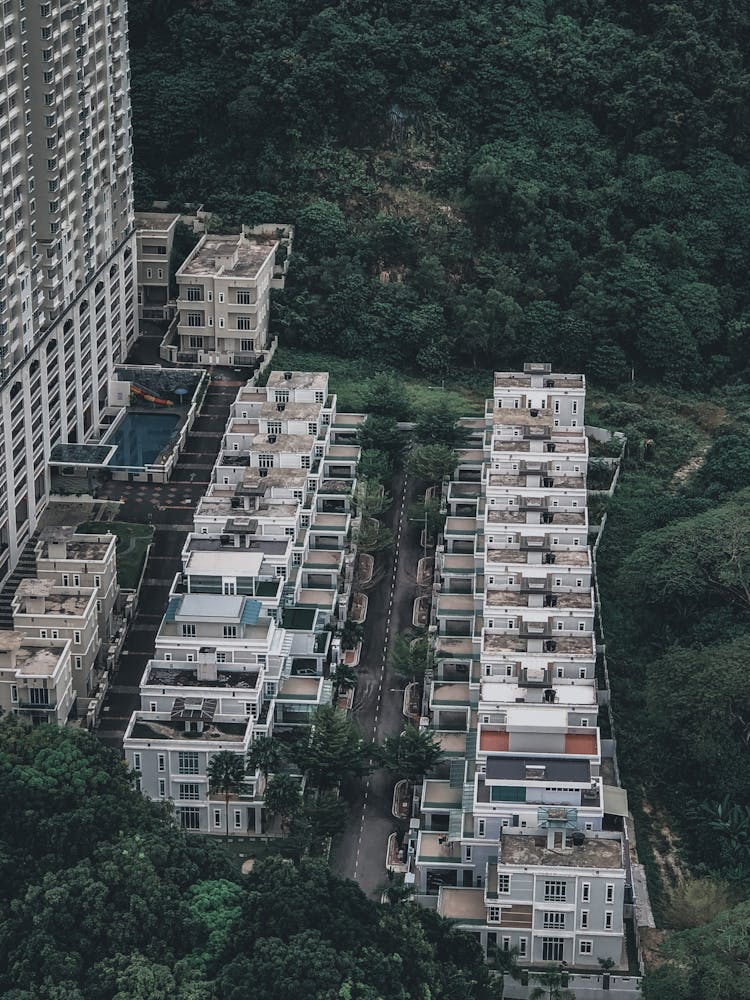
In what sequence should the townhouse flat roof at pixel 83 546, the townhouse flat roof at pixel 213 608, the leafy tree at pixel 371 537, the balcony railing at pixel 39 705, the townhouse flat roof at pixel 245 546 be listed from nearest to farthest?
→ the balcony railing at pixel 39 705, the townhouse flat roof at pixel 213 608, the townhouse flat roof at pixel 83 546, the townhouse flat roof at pixel 245 546, the leafy tree at pixel 371 537

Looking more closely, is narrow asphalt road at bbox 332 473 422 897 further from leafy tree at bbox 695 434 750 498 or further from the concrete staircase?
the concrete staircase

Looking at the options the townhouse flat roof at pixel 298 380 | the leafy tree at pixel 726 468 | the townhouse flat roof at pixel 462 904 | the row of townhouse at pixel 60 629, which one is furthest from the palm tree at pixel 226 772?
the leafy tree at pixel 726 468

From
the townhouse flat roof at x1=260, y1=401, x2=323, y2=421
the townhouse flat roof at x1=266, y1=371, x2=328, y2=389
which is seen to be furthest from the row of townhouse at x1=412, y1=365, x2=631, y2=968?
the townhouse flat roof at x1=266, y1=371, x2=328, y2=389

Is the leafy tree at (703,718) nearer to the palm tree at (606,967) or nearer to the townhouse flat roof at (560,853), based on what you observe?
the townhouse flat roof at (560,853)

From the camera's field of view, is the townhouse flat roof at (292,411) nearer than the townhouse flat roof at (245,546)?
No

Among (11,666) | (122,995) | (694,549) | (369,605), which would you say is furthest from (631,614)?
(122,995)

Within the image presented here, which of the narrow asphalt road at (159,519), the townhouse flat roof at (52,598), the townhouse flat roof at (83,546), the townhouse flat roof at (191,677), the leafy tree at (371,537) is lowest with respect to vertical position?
the narrow asphalt road at (159,519)

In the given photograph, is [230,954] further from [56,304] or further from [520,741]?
[56,304]

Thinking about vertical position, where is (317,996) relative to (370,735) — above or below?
above
